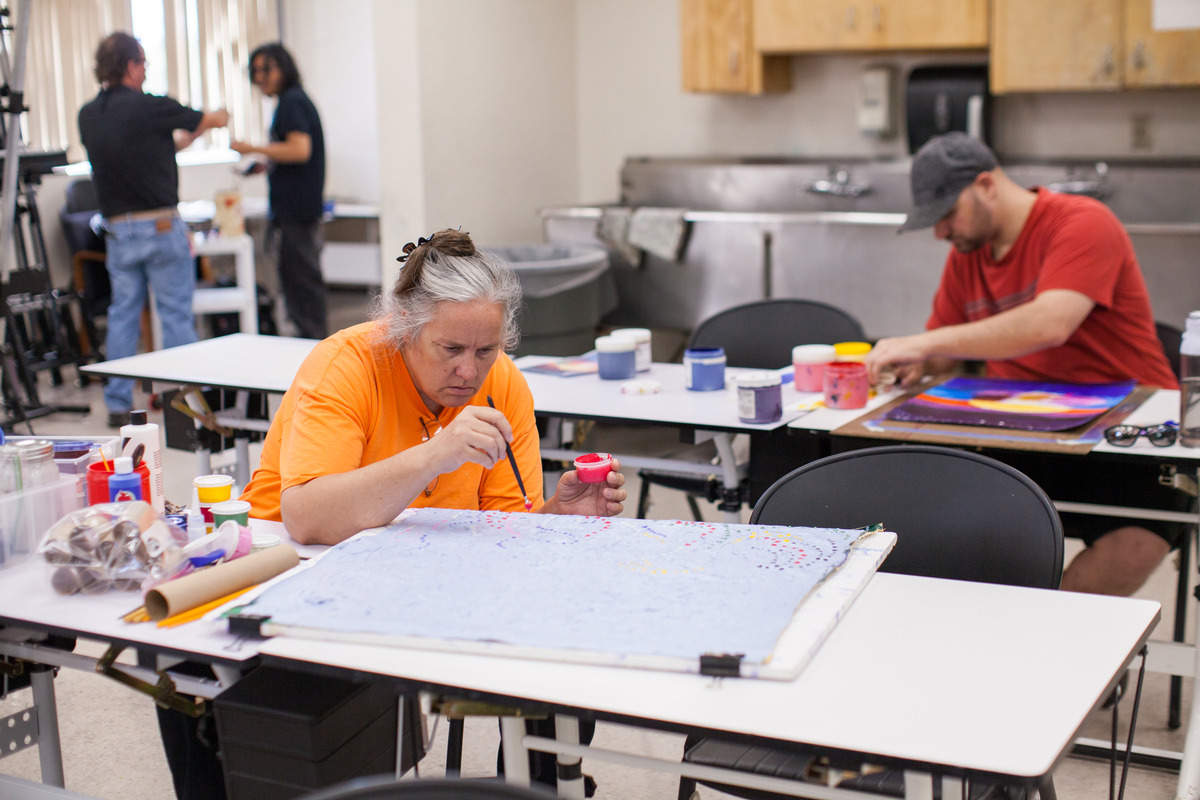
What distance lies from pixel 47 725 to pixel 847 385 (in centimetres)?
173

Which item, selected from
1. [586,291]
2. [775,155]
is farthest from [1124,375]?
[775,155]

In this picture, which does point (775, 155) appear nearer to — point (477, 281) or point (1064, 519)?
point (1064, 519)

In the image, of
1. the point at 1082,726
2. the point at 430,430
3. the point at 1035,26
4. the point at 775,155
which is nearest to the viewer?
the point at 1082,726

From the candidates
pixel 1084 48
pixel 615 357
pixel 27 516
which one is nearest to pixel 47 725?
pixel 27 516

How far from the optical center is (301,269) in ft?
19.2

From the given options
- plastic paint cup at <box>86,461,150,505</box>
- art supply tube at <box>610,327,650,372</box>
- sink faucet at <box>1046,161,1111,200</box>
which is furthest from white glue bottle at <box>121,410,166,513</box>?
sink faucet at <box>1046,161,1111,200</box>

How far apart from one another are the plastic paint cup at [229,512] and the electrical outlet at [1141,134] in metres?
4.51

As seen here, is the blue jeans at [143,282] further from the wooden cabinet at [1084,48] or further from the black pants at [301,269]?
the wooden cabinet at [1084,48]

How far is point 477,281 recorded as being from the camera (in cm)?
180

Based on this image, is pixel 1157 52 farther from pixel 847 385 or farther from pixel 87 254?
→ pixel 87 254

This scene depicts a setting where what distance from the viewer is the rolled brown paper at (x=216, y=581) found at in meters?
1.45

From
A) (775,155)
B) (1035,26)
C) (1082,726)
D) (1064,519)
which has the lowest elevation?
(1064,519)

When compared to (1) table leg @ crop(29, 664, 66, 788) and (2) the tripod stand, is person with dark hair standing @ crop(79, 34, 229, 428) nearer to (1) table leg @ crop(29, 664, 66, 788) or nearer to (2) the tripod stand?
(2) the tripod stand

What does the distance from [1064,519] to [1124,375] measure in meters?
0.43
